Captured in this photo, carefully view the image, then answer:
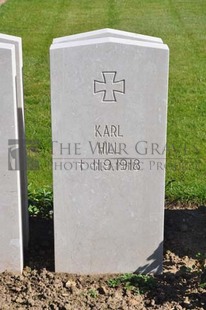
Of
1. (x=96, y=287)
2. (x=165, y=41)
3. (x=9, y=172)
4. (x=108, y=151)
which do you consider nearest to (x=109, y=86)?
(x=108, y=151)

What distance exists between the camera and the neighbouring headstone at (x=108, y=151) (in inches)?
147

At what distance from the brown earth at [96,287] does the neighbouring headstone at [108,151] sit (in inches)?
5.1

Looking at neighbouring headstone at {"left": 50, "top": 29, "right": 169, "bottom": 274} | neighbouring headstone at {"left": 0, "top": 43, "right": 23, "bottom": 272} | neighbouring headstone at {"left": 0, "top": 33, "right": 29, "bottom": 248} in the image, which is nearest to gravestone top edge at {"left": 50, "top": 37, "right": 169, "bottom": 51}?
neighbouring headstone at {"left": 50, "top": 29, "right": 169, "bottom": 274}

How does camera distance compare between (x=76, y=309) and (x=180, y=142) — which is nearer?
(x=76, y=309)

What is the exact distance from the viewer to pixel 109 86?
3.75m

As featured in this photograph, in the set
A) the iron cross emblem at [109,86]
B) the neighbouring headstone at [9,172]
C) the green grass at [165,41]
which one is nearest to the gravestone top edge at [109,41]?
the iron cross emblem at [109,86]

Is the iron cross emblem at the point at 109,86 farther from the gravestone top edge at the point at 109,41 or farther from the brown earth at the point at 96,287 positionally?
the brown earth at the point at 96,287

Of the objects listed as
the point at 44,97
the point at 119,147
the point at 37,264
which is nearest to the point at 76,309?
the point at 37,264

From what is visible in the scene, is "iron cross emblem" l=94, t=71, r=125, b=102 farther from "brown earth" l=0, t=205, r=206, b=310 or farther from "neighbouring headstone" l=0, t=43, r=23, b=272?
"brown earth" l=0, t=205, r=206, b=310

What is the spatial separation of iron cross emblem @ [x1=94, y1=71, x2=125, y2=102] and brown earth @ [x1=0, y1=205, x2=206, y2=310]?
128 centimetres

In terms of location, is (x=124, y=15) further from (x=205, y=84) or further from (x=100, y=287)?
(x=100, y=287)

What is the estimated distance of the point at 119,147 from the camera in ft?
12.9

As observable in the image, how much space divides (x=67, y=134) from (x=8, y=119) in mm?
382

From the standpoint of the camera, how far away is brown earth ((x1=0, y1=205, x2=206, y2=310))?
12.7 ft
